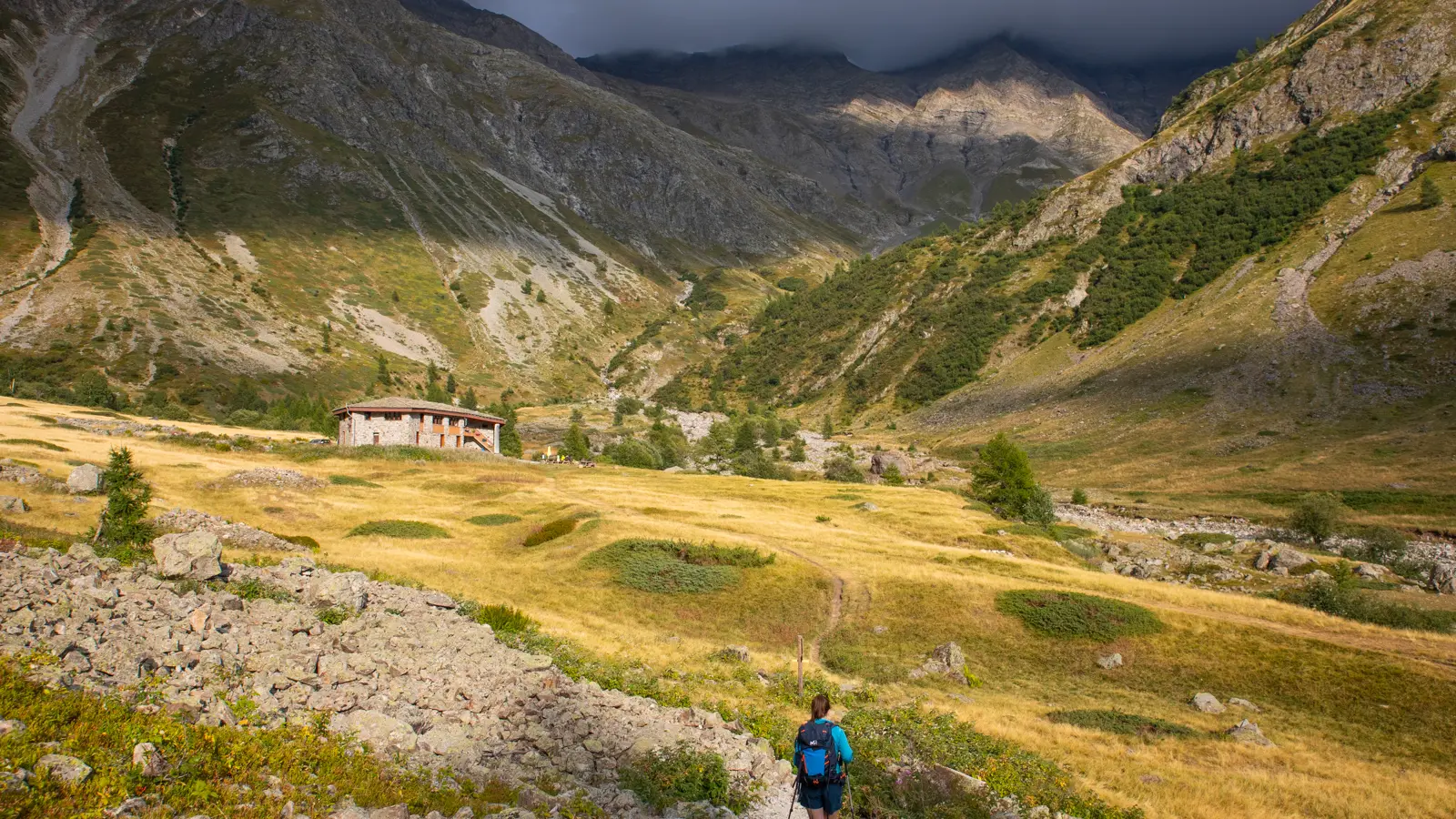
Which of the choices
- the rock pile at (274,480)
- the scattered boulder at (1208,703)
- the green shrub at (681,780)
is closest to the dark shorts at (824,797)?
the green shrub at (681,780)

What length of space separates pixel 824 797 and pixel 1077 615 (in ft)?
77.3

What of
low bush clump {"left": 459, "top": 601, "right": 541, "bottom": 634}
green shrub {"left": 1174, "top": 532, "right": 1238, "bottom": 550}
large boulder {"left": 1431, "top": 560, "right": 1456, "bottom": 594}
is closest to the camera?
low bush clump {"left": 459, "top": 601, "right": 541, "bottom": 634}

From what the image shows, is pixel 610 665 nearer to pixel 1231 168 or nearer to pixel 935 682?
pixel 935 682

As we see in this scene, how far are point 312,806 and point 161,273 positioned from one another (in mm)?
190210

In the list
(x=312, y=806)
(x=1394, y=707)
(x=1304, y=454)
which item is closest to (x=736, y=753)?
(x=312, y=806)

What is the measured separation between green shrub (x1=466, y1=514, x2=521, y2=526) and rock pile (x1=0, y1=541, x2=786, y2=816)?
31.7 metres

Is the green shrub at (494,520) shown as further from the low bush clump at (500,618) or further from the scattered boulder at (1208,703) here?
the scattered boulder at (1208,703)

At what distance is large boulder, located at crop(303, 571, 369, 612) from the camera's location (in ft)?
65.5

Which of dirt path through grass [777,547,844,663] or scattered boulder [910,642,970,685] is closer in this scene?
scattered boulder [910,642,970,685]

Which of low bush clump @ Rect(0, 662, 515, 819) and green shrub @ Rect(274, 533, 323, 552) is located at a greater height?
low bush clump @ Rect(0, 662, 515, 819)

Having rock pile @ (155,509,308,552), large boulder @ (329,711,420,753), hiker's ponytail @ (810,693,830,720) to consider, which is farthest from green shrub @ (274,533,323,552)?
hiker's ponytail @ (810,693,830,720)

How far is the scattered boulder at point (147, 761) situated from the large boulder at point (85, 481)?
128 ft

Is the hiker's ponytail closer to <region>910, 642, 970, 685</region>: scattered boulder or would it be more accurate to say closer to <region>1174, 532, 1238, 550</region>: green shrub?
<region>910, 642, 970, 685</region>: scattered boulder

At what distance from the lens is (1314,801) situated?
15.8m
